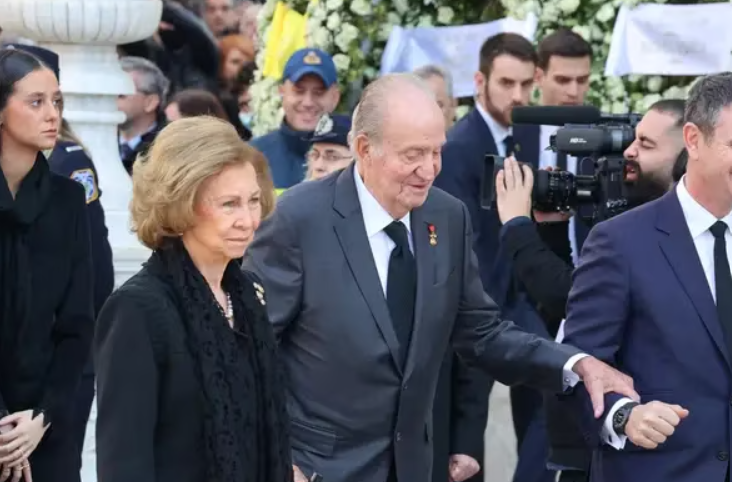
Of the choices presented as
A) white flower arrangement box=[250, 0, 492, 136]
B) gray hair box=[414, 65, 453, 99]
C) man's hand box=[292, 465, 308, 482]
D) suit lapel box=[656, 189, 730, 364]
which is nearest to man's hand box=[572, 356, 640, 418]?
suit lapel box=[656, 189, 730, 364]

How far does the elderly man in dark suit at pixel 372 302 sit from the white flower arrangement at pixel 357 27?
16.0 feet

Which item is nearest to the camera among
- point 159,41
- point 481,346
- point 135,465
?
point 135,465

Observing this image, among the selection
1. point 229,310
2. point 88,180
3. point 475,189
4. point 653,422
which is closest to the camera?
point 229,310

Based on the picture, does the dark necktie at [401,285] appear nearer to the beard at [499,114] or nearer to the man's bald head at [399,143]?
the man's bald head at [399,143]

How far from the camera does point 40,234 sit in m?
6.36

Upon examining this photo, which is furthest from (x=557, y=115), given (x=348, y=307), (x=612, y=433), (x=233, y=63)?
(x=233, y=63)

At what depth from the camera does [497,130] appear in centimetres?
867

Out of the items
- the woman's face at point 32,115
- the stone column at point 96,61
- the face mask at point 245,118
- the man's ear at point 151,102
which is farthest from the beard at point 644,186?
the face mask at point 245,118

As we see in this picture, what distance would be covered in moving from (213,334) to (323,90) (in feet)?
16.2

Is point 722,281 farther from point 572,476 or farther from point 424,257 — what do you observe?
point 572,476

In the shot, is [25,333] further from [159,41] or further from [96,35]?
[159,41]

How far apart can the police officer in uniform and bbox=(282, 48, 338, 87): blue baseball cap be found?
1702 millimetres

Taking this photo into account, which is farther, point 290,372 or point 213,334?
point 290,372

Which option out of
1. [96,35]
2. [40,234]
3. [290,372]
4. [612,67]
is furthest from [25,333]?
[612,67]
